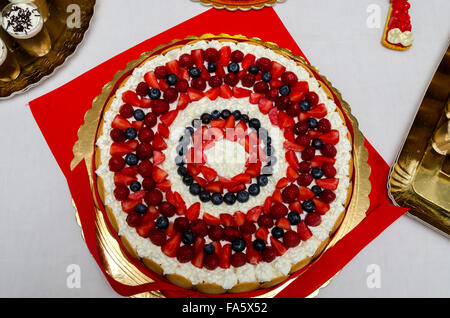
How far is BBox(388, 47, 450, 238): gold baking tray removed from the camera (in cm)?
158

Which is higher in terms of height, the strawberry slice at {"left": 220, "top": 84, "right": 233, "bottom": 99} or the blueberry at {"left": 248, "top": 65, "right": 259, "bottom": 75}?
the blueberry at {"left": 248, "top": 65, "right": 259, "bottom": 75}

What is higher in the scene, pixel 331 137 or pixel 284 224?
pixel 331 137

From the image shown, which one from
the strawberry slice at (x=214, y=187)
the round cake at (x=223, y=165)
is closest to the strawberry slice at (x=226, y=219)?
the round cake at (x=223, y=165)

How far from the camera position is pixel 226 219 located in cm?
144

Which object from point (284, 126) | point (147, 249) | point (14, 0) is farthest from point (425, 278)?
point (14, 0)

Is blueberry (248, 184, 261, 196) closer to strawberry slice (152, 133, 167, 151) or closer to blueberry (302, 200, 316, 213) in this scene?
blueberry (302, 200, 316, 213)

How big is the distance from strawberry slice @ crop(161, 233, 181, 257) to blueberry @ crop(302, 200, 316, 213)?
0.55m

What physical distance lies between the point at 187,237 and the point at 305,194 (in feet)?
1.78

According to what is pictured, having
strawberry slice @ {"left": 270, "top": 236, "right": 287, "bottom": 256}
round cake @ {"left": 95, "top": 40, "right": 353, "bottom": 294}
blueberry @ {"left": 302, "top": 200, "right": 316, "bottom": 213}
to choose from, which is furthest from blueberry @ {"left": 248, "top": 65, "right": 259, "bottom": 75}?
strawberry slice @ {"left": 270, "top": 236, "right": 287, "bottom": 256}

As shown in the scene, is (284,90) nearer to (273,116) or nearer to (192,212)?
(273,116)

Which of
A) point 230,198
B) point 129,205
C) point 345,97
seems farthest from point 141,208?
point 345,97

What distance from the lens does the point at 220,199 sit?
58.1 inches

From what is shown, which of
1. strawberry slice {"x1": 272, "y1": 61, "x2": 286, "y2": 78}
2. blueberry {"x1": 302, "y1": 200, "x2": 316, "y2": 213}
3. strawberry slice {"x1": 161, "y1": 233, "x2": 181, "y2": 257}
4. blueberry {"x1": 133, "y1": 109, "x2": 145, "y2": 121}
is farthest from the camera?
strawberry slice {"x1": 272, "y1": 61, "x2": 286, "y2": 78}
